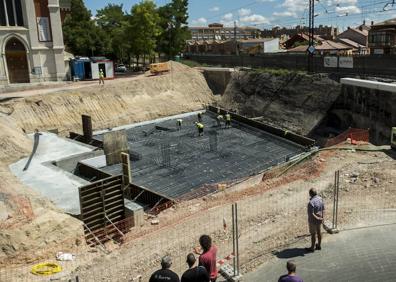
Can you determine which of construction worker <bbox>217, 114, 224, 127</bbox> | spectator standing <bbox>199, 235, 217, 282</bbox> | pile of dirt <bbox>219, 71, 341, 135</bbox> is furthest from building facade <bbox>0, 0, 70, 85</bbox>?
spectator standing <bbox>199, 235, 217, 282</bbox>

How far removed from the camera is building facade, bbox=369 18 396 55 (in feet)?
160

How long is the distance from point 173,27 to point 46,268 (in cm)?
4658

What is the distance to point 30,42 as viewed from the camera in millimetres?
38688

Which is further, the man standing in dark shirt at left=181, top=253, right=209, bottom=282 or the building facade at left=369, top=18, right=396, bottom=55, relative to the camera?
the building facade at left=369, top=18, right=396, bottom=55

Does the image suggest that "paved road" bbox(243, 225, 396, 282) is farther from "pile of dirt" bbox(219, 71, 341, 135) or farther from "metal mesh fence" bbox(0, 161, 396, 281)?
"pile of dirt" bbox(219, 71, 341, 135)

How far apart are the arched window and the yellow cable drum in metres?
33.2

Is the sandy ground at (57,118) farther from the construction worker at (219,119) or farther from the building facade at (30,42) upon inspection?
the construction worker at (219,119)

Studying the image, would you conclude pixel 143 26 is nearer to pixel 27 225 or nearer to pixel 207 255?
pixel 27 225

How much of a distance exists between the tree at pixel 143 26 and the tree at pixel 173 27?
469 cm

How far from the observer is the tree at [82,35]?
55.8 m

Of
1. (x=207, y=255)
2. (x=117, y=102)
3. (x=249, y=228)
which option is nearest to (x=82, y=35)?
(x=117, y=102)

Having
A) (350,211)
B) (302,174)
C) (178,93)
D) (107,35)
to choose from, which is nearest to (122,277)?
(350,211)

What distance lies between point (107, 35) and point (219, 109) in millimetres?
28722

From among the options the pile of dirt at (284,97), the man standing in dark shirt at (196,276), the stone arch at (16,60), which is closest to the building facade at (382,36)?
the pile of dirt at (284,97)
